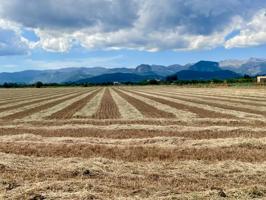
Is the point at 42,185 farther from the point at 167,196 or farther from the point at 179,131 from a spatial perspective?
the point at 179,131

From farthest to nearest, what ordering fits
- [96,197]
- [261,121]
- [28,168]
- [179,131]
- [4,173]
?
[261,121] < [179,131] < [28,168] < [4,173] < [96,197]

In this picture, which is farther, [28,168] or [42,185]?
[28,168]

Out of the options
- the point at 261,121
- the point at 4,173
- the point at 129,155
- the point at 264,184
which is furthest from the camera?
the point at 261,121

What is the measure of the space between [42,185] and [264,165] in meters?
7.56

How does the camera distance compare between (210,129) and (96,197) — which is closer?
(96,197)

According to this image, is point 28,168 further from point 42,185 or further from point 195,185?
point 195,185

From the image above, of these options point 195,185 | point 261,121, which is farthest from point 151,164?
point 261,121

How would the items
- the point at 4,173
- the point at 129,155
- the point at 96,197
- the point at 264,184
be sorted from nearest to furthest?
the point at 96,197 < the point at 264,184 < the point at 4,173 < the point at 129,155

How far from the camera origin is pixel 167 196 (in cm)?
937

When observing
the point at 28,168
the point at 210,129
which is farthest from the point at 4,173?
the point at 210,129

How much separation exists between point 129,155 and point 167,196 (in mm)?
5625

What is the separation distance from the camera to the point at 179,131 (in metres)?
21.7

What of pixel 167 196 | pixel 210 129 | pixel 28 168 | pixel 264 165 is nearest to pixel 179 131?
pixel 210 129

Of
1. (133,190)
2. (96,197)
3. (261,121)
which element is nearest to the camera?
(96,197)
